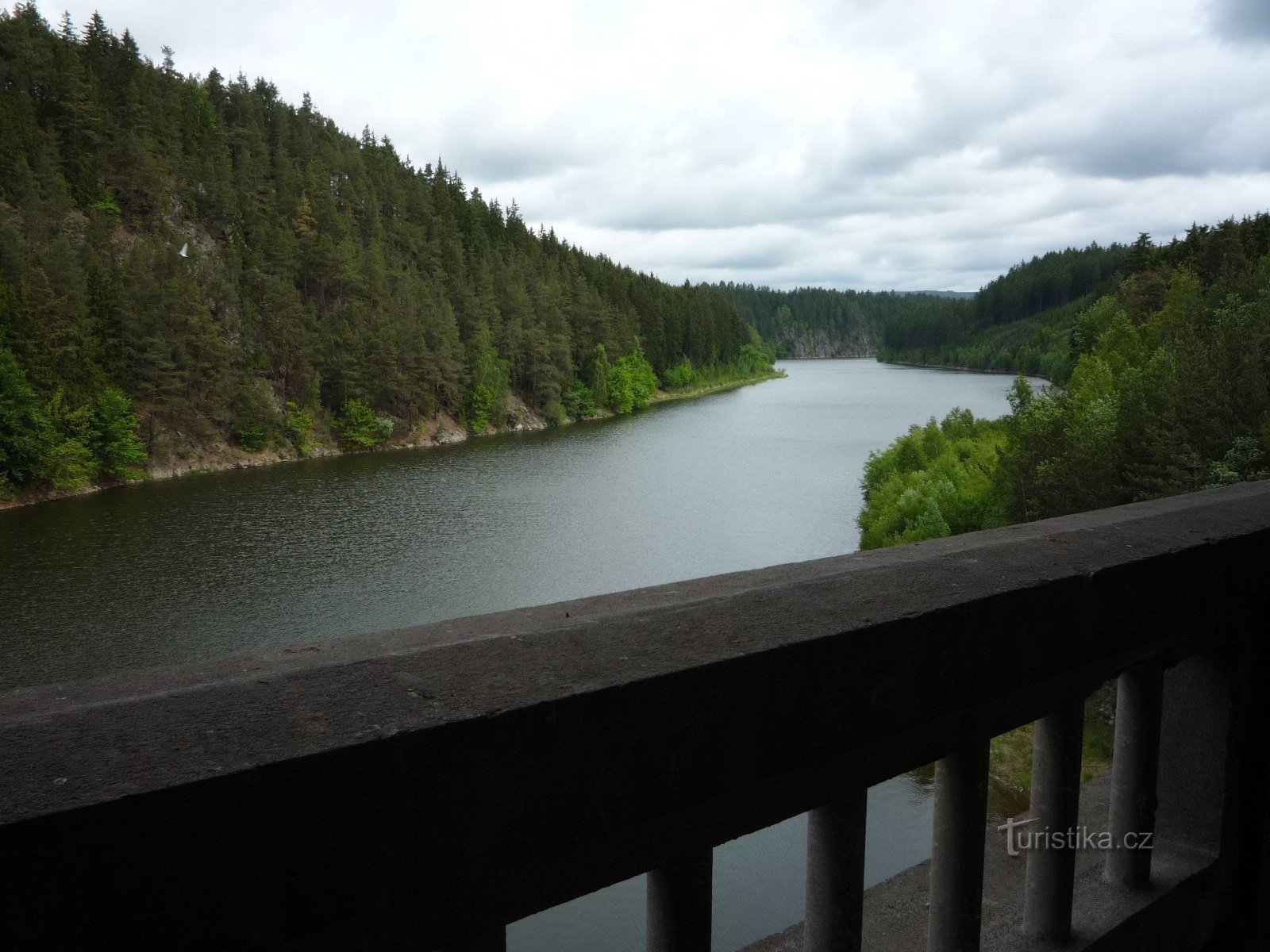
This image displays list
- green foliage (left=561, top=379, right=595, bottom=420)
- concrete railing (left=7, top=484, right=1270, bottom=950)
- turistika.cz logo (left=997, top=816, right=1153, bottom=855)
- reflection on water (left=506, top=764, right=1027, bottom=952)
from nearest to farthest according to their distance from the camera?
concrete railing (left=7, top=484, right=1270, bottom=950), turistika.cz logo (left=997, top=816, right=1153, bottom=855), reflection on water (left=506, top=764, right=1027, bottom=952), green foliage (left=561, top=379, right=595, bottom=420)

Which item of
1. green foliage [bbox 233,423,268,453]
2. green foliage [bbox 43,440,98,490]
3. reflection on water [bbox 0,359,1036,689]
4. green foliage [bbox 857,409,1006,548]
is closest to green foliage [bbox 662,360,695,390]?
reflection on water [bbox 0,359,1036,689]

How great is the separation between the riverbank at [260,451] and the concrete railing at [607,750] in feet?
140

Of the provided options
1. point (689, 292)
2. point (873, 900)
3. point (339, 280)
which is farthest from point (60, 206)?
point (689, 292)

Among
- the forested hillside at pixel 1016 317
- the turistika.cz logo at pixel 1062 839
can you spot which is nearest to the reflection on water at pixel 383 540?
the turistika.cz logo at pixel 1062 839

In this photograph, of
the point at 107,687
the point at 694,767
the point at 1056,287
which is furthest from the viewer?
the point at 1056,287

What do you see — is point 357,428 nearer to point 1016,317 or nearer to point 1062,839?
point 1062,839

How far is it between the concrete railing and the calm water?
880 centimetres

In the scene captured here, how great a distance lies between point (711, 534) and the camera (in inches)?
1296

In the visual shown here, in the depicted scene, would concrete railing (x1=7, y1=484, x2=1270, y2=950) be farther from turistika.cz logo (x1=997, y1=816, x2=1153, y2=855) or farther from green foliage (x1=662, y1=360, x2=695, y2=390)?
green foliage (x1=662, y1=360, x2=695, y2=390)

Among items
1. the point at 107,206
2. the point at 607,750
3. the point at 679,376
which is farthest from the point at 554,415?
the point at 607,750

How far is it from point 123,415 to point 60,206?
1899 centimetres

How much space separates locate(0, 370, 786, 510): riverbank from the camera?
40.5 meters

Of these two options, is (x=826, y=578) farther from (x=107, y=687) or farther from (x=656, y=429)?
(x=656, y=429)

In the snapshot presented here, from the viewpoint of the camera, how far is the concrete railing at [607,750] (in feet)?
2.71
